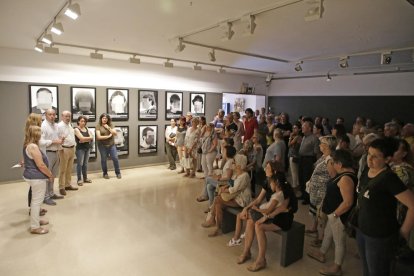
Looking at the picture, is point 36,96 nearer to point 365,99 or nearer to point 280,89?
point 280,89

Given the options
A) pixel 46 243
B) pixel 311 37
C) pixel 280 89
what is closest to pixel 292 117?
pixel 280 89

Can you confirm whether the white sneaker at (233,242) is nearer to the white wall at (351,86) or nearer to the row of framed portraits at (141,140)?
the row of framed portraits at (141,140)

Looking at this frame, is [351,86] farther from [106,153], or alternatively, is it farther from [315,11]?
[106,153]

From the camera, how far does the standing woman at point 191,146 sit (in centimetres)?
689

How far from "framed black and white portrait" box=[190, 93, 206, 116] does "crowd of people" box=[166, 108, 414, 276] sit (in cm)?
264

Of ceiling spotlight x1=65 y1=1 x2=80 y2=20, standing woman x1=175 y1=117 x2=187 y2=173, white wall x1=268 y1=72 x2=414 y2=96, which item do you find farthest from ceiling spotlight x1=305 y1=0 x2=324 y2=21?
white wall x1=268 y1=72 x2=414 y2=96

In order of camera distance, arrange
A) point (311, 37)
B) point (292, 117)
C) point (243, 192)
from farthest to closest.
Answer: point (292, 117)
point (311, 37)
point (243, 192)

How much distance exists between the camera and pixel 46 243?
3578 millimetres

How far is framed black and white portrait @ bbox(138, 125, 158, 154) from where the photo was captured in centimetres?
796

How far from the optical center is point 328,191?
2857 mm

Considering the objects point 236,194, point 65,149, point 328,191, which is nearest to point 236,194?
point 236,194

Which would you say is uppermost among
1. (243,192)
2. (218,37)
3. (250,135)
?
(218,37)

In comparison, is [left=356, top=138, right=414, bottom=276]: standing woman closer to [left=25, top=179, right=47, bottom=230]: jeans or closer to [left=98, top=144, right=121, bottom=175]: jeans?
[left=25, top=179, right=47, bottom=230]: jeans

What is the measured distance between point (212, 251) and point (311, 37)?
13.0 ft
